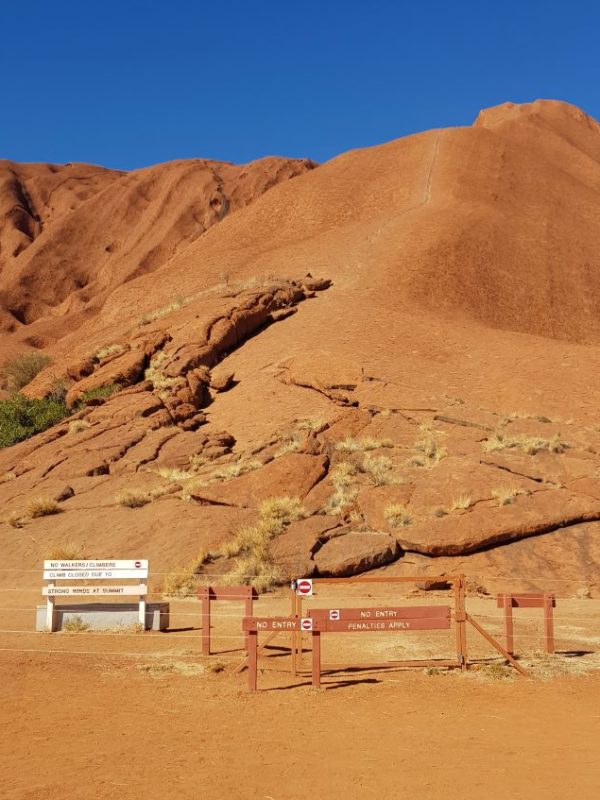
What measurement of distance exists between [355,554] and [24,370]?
84.5 ft

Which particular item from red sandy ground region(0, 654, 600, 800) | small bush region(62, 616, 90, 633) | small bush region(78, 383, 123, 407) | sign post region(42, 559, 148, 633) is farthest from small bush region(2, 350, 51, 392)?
red sandy ground region(0, 654, 600, 800)

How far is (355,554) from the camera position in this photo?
1650 cm

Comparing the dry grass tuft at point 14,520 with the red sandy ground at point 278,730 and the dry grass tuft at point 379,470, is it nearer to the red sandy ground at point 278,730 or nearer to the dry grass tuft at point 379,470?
the dry grass tuft at point 379,470

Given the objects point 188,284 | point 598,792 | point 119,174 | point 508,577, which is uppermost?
point 119,174

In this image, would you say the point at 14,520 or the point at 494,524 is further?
the point at 14,520

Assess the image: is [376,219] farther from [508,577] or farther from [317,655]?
[317,655]

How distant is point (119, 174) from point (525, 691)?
85040mm

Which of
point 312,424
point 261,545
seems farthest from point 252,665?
point 312,424

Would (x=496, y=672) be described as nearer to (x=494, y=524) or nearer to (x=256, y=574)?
(x=494, y=524)

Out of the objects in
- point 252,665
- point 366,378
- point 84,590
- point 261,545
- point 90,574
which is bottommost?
point 252,665

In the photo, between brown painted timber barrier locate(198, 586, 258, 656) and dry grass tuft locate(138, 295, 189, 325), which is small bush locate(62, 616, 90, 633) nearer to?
brown painted timber barrier locate(198, 586, 258, 656)

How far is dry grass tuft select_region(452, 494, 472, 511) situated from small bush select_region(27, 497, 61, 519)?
9823 mm

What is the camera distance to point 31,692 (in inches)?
373

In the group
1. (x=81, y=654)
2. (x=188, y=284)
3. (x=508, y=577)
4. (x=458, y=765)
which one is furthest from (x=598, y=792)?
(x=188, y=284)
